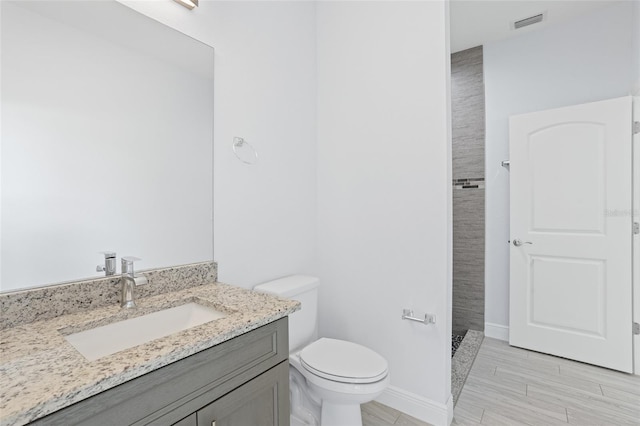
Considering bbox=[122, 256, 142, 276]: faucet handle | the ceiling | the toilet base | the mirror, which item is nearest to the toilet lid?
the toilet base

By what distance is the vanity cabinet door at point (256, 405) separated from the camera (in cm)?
92

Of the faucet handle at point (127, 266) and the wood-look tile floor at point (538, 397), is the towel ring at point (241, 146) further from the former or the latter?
the wood-look tile floor at point (538, 397)

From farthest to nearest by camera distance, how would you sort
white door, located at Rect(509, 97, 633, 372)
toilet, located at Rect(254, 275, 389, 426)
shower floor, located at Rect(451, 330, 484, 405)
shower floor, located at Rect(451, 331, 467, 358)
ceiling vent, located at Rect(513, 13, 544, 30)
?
shower floor, located at Rect(451, 331, 467, 358)
ceiling vent, located at Rect(513, 13, 544, 30)
white door, located at Rect(509, 97, 633, 372)
shower floor, located at Rect(451, 330, 484, 405)
toilet, located at Rect(254, 275, 389, 426)

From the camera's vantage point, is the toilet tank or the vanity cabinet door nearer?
the vanity cabinet door

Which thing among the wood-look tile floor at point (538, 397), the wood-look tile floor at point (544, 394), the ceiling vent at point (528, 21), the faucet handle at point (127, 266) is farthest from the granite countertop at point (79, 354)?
the ceiling vent at point (528, 21)

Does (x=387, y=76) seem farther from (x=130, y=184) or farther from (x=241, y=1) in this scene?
(x=130, y=184)

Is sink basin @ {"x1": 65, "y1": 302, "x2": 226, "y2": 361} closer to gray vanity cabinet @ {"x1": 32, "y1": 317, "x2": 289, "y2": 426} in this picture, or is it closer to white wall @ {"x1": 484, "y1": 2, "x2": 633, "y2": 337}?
gray vanity cabinet @ {"x1": 32, "y1": 317, "x2": 289, "y2": 426}

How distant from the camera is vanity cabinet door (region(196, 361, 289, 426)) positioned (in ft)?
3.01

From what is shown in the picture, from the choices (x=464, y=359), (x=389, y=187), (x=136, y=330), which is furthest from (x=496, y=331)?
(x=136, y=330)

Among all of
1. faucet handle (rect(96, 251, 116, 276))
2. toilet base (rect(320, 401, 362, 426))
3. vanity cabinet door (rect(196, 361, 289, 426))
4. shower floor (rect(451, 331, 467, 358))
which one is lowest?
shower floor (rect(451, 331, 467, 358))

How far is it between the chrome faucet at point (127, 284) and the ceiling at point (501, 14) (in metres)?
2.79

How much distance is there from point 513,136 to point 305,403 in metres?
2.65

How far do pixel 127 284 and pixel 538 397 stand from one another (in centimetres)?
245

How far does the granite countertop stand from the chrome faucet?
0.11 feet
